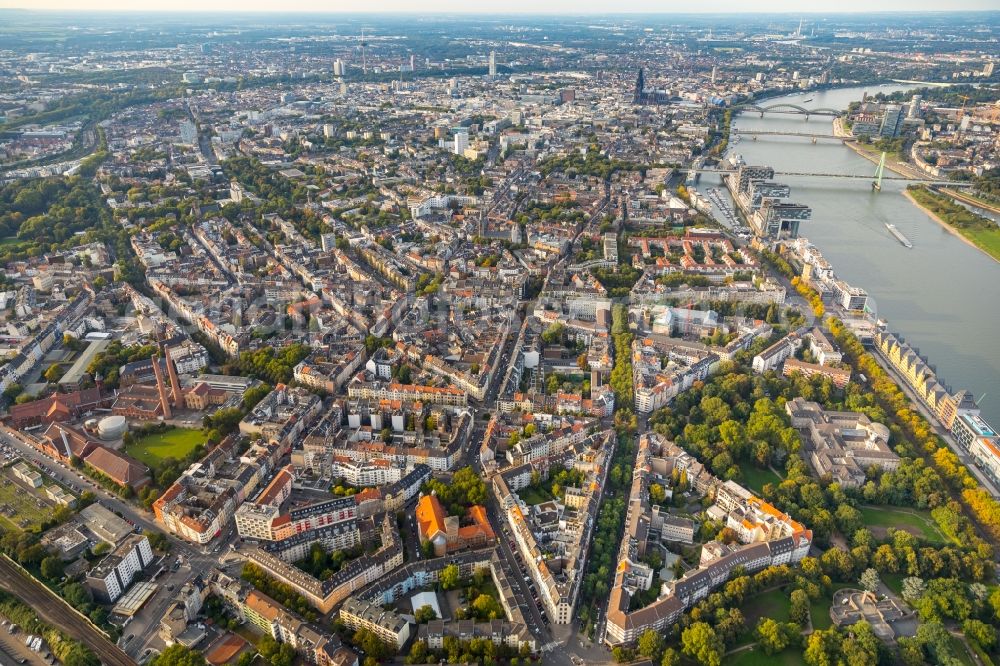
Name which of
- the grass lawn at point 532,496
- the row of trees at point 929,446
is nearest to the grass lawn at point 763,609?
the row of trees at point 929,446

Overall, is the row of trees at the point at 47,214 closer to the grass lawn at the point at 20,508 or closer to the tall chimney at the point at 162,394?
the tall chimney at the point at 162,394

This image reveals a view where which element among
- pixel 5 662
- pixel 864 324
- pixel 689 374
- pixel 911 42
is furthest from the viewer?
pixel 911 42

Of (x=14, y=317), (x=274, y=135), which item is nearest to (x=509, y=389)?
(x=14, y=317)

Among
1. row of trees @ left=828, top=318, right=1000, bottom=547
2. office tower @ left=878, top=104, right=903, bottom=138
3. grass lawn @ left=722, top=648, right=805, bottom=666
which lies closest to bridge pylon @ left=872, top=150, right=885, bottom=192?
office tower @ left=878, top=104, right=903, bottom=138

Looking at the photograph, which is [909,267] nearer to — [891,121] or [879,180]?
[879,180]

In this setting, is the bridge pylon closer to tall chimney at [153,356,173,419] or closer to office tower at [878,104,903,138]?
office tower at [878,104,903,138]

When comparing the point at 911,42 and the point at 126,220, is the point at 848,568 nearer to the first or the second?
the point at 126,220
